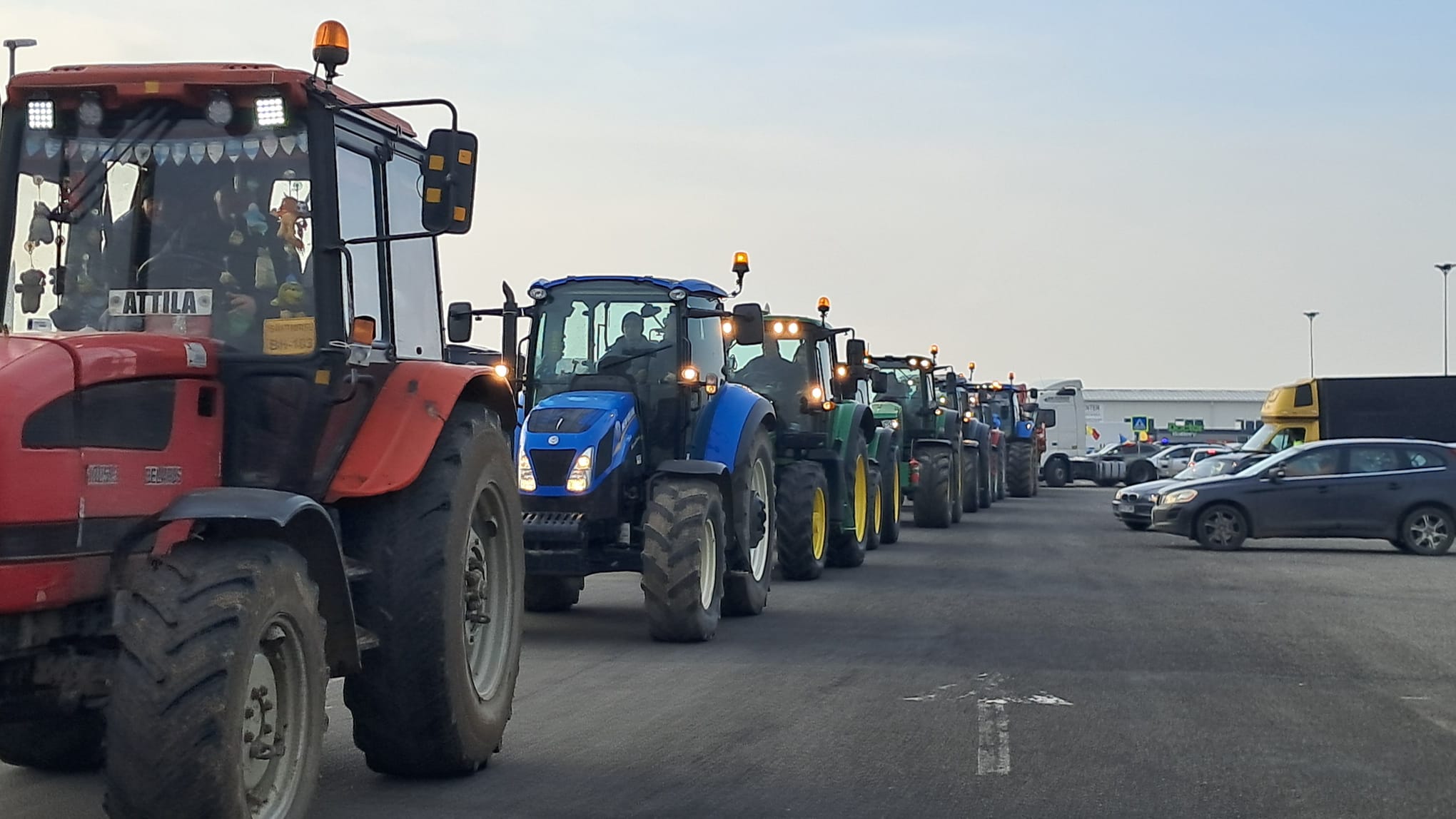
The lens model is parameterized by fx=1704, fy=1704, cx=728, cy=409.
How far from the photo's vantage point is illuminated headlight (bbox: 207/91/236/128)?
263 inches

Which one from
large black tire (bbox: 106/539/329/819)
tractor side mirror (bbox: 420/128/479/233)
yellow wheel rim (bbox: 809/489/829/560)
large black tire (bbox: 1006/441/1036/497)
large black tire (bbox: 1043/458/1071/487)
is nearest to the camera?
large black tire (bbox: 106/539/329/819)

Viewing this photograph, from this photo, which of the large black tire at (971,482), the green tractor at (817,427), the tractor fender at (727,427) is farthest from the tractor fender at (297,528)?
the large black tire at (971,482)

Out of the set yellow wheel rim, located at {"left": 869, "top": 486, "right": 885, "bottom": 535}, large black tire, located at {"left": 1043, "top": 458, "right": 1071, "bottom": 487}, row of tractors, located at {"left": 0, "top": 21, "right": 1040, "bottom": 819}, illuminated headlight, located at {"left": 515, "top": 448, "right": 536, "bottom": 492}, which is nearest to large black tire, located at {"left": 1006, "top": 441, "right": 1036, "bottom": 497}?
large black tire, located at {"left": 1043, "top": 458, "right": 1071, "bottom": 487}

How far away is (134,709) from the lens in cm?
520

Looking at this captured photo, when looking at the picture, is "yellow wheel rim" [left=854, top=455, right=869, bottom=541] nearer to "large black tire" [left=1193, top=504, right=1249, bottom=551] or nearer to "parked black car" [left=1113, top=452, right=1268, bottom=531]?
"large black tire" [left=1193, top=504, right=1249, bottom=551]

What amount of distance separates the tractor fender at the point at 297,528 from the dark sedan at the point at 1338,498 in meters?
19.7

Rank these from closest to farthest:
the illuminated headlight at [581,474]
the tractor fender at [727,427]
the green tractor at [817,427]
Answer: the illuminated headlight at [581,474]
the tractor fender at [727,427]
the green tractor at [817,427]

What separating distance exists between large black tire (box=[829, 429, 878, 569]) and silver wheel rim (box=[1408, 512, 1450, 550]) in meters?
8.02

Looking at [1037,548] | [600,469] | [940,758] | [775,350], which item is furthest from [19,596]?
[1037,548]

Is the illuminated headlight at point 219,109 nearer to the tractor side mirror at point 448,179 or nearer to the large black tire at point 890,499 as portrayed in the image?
the tractor side mirror at point 448,179

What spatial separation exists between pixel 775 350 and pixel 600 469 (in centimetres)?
735

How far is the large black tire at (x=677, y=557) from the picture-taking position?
12.3 meters

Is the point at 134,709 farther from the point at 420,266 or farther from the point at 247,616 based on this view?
the point at 420,266

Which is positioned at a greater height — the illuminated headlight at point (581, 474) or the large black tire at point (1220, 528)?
the illuminated headlight at point (581, 474)
